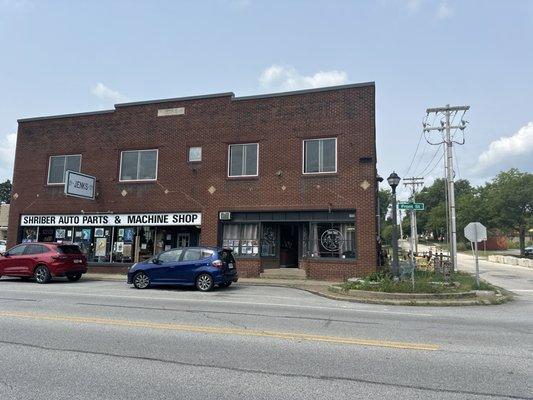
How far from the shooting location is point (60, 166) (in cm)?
2497

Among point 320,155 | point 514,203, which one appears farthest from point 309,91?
point 514,203

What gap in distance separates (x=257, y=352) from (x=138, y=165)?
60.7 feet

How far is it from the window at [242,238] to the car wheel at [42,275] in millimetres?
7719

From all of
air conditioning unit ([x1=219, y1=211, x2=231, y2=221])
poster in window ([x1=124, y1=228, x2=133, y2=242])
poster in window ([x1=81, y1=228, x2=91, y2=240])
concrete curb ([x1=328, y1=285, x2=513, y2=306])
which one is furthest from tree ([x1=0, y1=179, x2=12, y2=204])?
concrete curb ([x1=328, y1=285, x2=513, y2=306])

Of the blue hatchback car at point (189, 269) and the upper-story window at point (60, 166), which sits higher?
the upper-story window at point (60, 166)

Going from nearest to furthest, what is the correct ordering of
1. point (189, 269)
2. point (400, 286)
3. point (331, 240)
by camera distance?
point (400, 286)
point (189, 269)
point (331, 240)

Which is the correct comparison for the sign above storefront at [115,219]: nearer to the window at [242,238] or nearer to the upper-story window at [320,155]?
the window at [242,238]

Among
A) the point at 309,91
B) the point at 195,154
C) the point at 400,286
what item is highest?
the point at 309,91

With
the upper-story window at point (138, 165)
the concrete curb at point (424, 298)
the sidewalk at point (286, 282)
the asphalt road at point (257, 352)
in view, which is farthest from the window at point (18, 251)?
the concrete curb at point (424, 298)

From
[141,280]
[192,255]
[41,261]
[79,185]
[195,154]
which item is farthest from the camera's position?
[195,154]

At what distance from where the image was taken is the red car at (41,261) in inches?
714

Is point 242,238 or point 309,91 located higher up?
point 309,91

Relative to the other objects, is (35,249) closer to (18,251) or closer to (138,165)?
(18,251)

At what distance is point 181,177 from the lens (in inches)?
885
